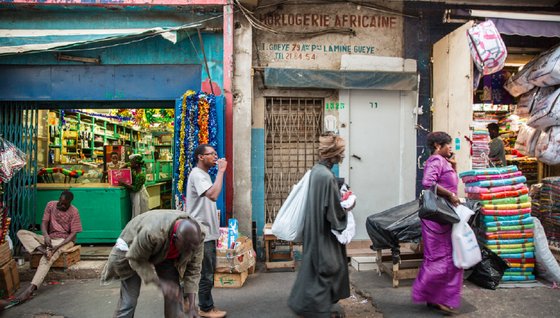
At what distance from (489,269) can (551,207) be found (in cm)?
210

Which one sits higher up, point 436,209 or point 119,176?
point 119,176

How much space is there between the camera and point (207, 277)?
3902mm

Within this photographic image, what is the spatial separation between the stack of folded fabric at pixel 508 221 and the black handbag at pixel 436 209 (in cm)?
133

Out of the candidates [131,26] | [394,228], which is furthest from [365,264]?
[131,26]

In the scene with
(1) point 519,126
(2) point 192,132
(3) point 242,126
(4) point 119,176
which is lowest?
(4) point 119,176

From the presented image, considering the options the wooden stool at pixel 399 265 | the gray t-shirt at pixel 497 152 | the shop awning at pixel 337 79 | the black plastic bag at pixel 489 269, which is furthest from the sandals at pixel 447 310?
the shop awning at pixel 337 79

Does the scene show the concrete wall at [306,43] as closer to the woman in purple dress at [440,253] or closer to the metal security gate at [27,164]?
the woman in purple dress at [440,253]

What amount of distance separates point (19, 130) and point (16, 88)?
69 centimetres

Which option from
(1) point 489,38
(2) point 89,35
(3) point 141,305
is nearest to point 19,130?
(2) point 89,35

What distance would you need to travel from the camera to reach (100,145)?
Answer: 35.3ft

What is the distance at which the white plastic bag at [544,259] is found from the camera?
16.3ft

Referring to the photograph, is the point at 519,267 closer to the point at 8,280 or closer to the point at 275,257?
the point at 275,257

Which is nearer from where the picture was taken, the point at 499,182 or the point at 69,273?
the point at 499,182

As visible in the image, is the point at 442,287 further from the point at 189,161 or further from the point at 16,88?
the point at 16,88
